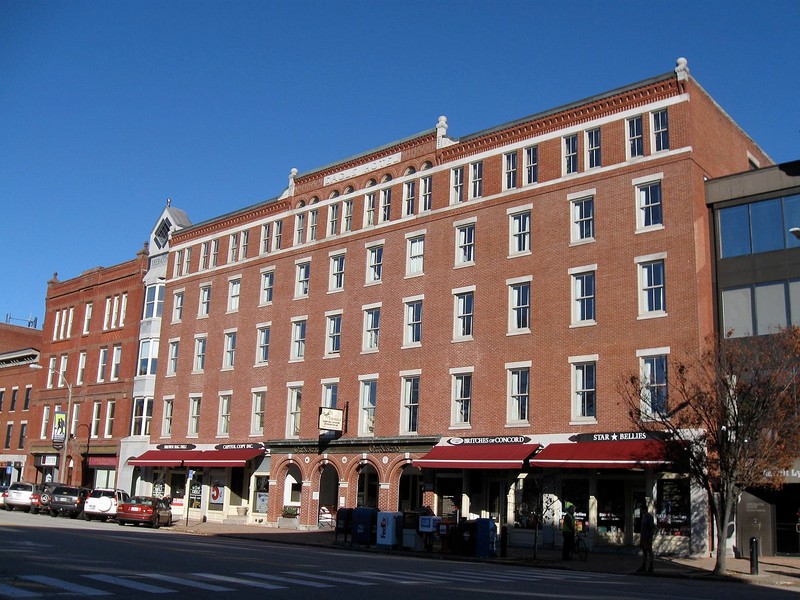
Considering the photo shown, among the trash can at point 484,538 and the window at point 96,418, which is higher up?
the window at point 96,418

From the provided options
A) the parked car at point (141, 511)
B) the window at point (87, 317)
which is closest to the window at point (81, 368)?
the window at point (87, 317)

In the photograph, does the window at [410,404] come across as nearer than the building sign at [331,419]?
Yes

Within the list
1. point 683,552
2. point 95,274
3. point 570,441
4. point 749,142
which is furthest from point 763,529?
point 95,274

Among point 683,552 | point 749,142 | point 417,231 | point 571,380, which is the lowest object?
point 683,552

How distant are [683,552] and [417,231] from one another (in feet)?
60.9

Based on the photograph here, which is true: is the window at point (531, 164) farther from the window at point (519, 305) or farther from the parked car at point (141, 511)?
the parked car at point (141, 511)

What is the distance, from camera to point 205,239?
5209cm

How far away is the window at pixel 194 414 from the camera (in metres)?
48.4

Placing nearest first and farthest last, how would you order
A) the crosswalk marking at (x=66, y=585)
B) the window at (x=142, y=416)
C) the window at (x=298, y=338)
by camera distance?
the crosswalk marking at (x=66, y=585)
the window at (x=298, y=338)
the window at (x=142, y=416)

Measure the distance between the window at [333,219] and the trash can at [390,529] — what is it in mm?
18448

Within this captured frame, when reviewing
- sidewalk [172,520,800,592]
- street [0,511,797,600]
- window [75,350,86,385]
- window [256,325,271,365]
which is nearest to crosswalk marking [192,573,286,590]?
street [0,511,797,600]

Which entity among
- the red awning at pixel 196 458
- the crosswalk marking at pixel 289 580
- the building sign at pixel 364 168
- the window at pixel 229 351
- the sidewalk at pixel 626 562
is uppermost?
the building sign at pixel 364 168

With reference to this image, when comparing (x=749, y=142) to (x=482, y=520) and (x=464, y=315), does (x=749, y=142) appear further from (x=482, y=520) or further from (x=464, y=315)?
(x=482, y=520)

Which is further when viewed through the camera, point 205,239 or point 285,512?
point 205,239
